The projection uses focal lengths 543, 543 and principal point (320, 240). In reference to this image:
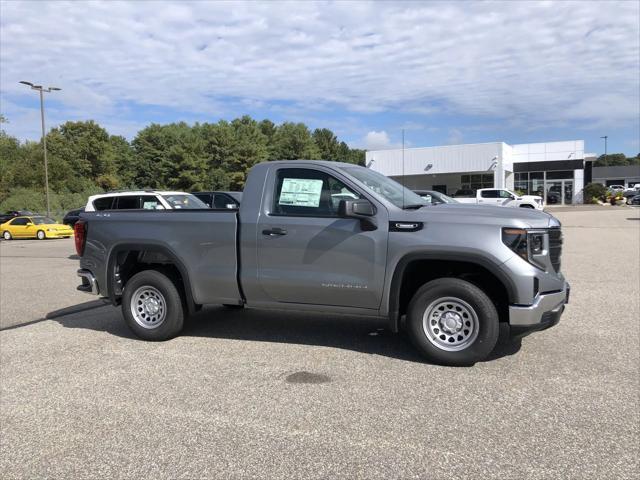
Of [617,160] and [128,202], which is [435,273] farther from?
[617,160]

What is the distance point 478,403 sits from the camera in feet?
13.8

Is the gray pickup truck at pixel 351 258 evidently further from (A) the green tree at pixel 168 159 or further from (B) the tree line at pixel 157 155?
(A) the green tree at pixel 168 159

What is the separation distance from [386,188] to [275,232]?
1.27 meters

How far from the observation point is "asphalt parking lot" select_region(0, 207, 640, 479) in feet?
11.0

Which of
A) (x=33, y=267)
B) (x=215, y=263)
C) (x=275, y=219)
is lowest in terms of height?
(x=33, y=267)

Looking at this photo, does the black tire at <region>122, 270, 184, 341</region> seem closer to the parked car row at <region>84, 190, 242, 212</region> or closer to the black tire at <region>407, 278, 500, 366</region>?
the black tire at <region>407, 278, 500, 366</region>

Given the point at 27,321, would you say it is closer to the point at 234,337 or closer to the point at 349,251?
the point at 234,337

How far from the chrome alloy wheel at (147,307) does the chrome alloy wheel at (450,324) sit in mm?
3020

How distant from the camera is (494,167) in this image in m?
46.8

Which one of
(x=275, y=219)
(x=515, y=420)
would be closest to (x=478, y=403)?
(x=515, y=420)

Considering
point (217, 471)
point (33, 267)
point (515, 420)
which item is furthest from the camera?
point (33, 267)

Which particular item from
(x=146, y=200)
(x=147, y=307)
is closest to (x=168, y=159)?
(x=146, y=200)

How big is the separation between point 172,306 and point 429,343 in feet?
9.37

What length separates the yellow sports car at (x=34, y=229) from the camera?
29359 millimetres
